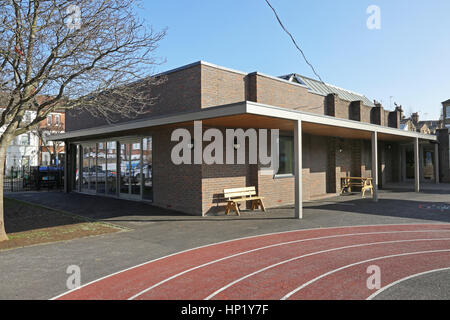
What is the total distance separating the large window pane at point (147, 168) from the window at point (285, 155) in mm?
5476

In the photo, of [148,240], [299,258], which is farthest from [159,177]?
[299,258]

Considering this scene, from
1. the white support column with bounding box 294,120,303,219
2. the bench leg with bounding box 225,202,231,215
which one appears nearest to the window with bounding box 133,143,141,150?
the bench leg with bounding box 225,202,231,215

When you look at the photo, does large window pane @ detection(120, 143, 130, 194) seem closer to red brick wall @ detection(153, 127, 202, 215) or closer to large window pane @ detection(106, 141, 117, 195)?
large window pane @ detection(106, 141, 117, 195)

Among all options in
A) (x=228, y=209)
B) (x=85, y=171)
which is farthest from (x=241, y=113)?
(x=85, y=171)

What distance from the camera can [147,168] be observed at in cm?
1396

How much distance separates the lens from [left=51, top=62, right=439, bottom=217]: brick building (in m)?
10.7

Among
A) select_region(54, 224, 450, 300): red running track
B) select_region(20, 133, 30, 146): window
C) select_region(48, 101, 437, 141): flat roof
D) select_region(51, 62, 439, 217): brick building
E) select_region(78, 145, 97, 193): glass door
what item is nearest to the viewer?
select_region(54, 224, 450, 300): red running track

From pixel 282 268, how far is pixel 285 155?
8986 millimetres

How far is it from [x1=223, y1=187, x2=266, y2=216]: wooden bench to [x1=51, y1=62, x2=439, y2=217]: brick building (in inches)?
16.3

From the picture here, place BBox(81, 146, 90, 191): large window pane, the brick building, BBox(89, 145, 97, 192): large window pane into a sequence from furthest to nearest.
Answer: BBox(81, 146, 90, 191): large window pane → BBox(89, 145, 97, 192): large window pane → the brick building

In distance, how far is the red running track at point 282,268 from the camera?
183 inches

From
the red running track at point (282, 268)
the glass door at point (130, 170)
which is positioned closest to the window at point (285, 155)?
the red running track at point (282, 268)

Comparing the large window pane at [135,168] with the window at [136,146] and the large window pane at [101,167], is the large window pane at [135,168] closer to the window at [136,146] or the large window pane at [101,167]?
the window at [136,146]

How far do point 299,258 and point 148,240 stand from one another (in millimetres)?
3652
